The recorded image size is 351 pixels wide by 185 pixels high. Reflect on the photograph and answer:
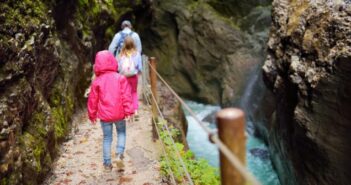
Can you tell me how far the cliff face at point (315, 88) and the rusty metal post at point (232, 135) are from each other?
13.9ft

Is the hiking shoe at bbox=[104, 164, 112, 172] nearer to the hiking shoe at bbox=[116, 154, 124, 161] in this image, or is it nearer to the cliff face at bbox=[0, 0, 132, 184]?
the hiking shoe at bbox=[116, 154, 124, 161]

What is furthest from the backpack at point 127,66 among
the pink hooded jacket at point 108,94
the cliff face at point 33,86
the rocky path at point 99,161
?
the pink hooded jacket at point 108,94

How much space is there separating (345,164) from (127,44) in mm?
3918

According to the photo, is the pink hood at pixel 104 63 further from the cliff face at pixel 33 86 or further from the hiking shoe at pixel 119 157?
the hiking shoe at pixel 119 157

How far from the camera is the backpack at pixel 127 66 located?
6708 millimetres

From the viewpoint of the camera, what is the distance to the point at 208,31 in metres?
17.6

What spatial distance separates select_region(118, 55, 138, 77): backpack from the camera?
6.71 metres

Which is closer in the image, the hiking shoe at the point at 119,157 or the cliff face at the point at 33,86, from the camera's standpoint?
the cliff face at the point at 33,86

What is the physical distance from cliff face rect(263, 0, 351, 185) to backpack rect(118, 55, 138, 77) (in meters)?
2.90

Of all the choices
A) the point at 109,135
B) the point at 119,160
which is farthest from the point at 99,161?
the point at 109,135

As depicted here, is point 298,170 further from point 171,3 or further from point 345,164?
point 171,3

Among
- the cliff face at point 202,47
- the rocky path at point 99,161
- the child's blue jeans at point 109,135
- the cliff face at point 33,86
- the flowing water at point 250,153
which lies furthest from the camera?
the cliff face at point 202,47

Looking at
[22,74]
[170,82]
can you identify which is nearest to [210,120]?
[170,82]

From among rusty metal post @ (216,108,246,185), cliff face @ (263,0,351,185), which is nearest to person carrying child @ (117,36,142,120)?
cliff face @ (263,0,351,185)
